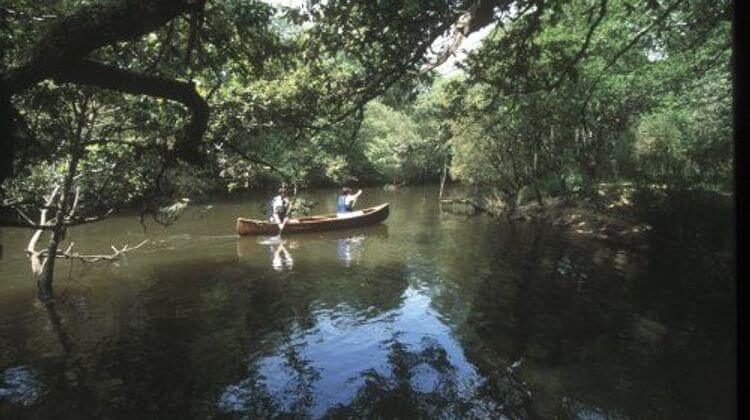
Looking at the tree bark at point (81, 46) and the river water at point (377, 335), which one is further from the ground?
the tree bark at point (81, 46)

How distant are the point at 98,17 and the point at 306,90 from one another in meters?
5.20

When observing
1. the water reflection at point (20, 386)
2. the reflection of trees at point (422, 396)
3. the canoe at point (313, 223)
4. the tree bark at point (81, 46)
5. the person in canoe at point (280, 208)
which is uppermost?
the tree bark at point (81, 46)

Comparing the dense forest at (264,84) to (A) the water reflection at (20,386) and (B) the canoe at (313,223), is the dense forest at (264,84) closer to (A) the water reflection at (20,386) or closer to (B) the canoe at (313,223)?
(A) the water reflection at (20,386)

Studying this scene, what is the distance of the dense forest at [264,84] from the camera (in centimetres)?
474

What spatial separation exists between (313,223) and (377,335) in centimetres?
1242

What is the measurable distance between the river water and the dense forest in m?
2.39

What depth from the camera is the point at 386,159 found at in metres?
47.6

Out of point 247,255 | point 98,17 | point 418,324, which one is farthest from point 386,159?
point 98,17

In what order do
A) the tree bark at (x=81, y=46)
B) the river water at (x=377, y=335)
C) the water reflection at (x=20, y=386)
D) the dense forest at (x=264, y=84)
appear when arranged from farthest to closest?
the water reflection at (x=20, y=386), the river water at (x=377, y=335), the dense forest at (x=264, y=84), the tree bark at (x=81, y=46)

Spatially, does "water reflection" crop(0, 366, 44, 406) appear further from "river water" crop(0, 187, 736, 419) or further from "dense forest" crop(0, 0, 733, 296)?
"dense forest" crop(0, 0, 733, 296)

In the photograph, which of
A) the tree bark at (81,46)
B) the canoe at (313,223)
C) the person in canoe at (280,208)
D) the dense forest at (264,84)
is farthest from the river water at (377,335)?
the tree bark at (81,46)

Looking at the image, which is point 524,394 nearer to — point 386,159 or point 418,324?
point 418,324

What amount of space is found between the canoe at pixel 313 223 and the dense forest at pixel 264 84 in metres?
6.38

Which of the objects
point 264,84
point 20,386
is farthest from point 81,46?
point 20,386
